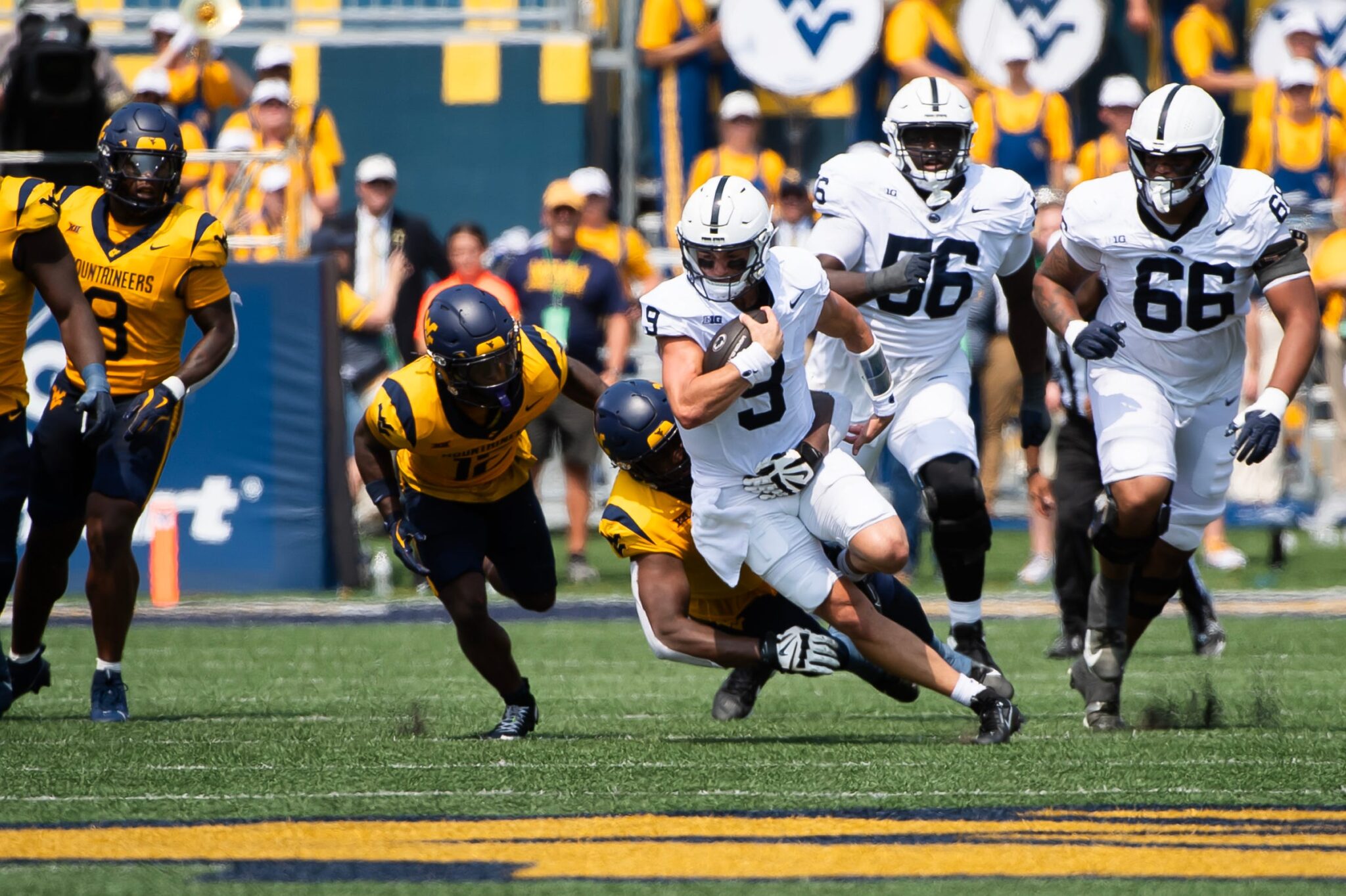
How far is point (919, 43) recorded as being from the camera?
13383 mm

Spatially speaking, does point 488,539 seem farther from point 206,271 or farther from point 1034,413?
point 1034,413

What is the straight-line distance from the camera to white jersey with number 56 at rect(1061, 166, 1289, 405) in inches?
236

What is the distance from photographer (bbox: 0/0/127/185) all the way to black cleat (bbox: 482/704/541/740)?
4891 millimetres

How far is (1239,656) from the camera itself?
785 centimetres

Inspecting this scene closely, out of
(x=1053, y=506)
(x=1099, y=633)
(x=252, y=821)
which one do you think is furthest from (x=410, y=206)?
(x=252, y=821)

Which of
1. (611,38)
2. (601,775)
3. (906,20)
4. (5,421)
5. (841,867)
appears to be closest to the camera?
(841,867)

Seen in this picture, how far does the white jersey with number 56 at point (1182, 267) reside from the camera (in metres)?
6.00

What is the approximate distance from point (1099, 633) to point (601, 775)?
1799 mm

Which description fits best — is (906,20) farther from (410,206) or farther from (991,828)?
(991,828)

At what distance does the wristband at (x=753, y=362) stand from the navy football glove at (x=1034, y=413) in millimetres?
1630

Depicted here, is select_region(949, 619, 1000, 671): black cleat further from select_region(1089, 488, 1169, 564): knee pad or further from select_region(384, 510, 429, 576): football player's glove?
select_region(384, 510, 429, 576): football player's glove

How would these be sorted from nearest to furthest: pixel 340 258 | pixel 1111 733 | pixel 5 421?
pixel 1111 733 < pixel 5 421 < pixel 340 258

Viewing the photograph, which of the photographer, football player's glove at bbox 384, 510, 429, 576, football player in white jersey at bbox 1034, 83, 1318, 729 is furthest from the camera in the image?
the photographer

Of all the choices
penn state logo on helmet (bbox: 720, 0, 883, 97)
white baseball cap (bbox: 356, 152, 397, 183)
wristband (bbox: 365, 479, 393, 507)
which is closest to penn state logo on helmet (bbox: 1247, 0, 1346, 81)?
penn state logo on helmet (bbox: 720, 0, 883, 97)
